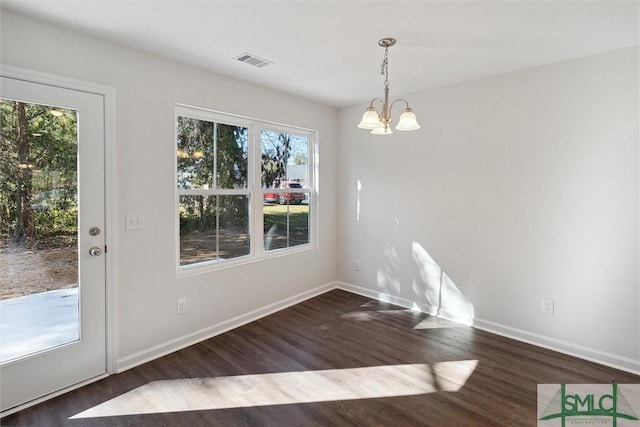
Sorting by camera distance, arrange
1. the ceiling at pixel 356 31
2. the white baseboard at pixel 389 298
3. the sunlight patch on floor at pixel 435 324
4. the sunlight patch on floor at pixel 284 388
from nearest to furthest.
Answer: the ceiling at pixel 356 31
the sunlight patch on floor at pixel 284 388
the sunlight patch on floor at pixel 435 324
the white baseboard at pixel 389 298

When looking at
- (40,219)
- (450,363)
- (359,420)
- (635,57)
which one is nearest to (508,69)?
(635,57)

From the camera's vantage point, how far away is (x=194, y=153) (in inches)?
124

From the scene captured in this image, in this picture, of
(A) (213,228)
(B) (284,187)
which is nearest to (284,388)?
(A) (213,228)

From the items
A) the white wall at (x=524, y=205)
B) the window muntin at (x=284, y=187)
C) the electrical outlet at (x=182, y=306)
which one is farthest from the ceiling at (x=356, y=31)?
the electrical outlet at (x=182, y=306)

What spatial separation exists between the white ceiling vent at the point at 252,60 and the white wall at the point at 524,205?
171 centimetres

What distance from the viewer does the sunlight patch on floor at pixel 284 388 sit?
221cm

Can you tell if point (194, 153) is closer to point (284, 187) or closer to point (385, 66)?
point (284, 187)

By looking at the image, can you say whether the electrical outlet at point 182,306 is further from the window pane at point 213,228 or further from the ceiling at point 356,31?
the ceiling at point 356,31

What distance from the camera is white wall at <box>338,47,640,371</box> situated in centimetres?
266

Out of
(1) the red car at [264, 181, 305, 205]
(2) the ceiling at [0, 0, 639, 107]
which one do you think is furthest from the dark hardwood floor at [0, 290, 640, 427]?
(2) the ceiling at [0, 0, 639, 107]

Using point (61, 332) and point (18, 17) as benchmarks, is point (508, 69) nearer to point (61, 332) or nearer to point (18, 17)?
point (18, 17)

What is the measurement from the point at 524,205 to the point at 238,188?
2.86 m

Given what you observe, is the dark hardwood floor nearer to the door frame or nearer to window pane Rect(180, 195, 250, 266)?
the door frame

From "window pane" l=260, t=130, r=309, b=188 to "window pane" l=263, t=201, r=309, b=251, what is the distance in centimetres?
30
